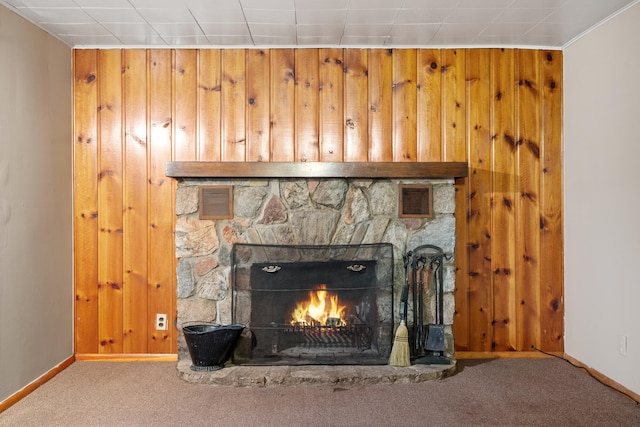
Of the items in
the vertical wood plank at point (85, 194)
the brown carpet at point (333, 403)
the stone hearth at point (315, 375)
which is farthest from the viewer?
the vertical wood plank at point (85, 194)

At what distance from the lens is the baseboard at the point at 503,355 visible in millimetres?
3803

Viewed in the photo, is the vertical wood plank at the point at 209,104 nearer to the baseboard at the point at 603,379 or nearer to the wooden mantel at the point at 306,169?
the wooden mantel at the point at 306,169

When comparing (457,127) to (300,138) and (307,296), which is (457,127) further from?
(307,296)

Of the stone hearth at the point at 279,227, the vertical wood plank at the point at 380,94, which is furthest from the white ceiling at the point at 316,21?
the stone hearth at the point at 279,227

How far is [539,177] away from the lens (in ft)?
12.6

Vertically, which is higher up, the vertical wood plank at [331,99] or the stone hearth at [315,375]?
the vertical wood plank at [331,99]

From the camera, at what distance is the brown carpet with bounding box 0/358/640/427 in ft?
8.92

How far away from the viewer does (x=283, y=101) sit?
3.78 metres

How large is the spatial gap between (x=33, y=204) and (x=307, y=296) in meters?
1.72

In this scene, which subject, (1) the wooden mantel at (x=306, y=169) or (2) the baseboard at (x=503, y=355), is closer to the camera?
(1) the wooden mantel at (x=306, y=169)

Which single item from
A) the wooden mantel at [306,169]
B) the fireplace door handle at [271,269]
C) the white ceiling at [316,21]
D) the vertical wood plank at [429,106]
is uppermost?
the white ceiling at [316,21]

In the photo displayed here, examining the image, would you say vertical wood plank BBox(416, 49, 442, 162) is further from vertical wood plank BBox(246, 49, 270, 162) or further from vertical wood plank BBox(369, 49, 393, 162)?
vertical wood plank BBox(246, 49, 270, 162)

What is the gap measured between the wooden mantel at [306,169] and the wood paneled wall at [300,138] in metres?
0.37

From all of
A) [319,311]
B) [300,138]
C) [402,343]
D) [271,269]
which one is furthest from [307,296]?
[300,138]
